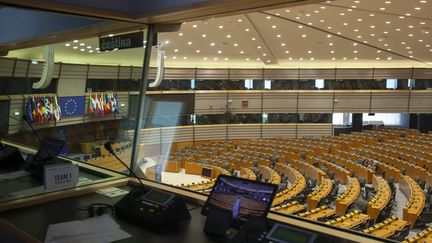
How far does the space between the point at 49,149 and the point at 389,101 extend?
25.8m

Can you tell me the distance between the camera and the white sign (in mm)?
2943

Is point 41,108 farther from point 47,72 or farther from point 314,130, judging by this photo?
point 314,130

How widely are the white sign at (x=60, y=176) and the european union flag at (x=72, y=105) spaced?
2771 mm

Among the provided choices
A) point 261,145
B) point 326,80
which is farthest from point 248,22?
point 326,80

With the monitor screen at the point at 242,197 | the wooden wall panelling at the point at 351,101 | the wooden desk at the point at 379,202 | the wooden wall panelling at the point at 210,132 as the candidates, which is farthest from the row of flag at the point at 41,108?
the wooden wall panelling at the point at 351,101

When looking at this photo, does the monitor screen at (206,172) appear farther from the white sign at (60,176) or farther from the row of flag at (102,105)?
the white sign at (60,176)

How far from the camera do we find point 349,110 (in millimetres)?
26000

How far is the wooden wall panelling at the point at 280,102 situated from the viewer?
26.0m

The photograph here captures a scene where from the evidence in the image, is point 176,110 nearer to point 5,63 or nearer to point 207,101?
point 207,101

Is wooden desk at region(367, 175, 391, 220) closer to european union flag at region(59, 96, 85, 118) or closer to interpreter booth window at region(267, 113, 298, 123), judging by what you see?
european union flag at region(59, 96, 85, 118)

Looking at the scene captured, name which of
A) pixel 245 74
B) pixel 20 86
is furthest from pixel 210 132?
pixel 20 86

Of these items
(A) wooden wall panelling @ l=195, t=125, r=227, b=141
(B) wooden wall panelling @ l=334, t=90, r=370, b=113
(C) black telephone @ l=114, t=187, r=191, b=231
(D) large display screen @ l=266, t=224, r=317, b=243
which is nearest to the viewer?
(D) large display screen @ l=266, t=224, r=317, b=243

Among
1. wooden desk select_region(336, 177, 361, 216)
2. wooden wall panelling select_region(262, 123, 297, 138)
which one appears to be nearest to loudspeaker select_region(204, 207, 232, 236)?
wooden desk select_region(336, 177, 361, 216)

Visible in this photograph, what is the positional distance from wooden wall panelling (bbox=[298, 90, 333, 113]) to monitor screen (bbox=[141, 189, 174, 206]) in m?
24.4
